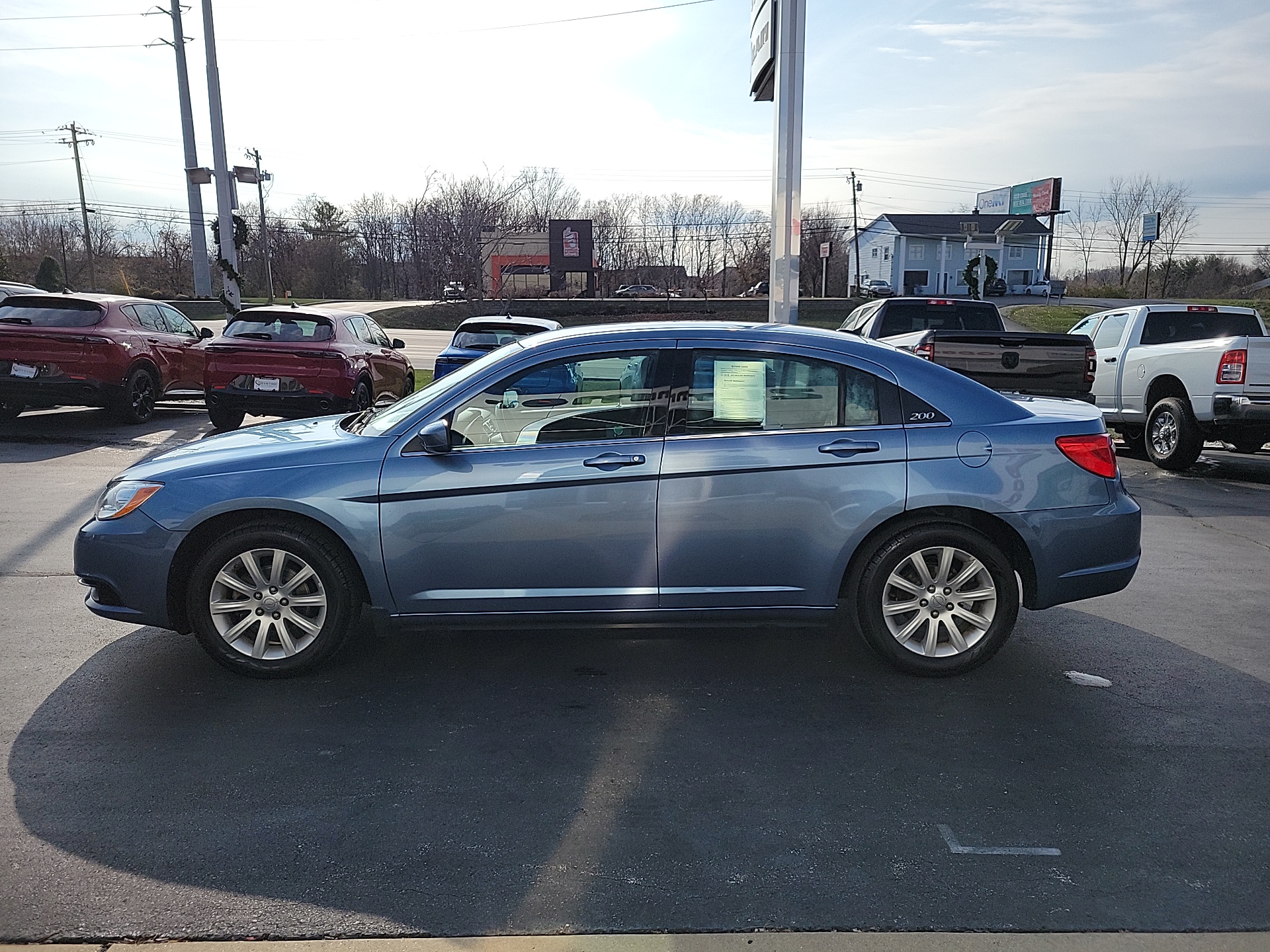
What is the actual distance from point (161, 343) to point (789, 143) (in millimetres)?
9155

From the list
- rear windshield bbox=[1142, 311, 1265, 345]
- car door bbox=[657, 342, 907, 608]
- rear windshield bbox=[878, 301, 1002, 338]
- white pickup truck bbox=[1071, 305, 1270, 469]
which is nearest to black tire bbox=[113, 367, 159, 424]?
rear windshield bbox=[878, 301, 1002, 338]

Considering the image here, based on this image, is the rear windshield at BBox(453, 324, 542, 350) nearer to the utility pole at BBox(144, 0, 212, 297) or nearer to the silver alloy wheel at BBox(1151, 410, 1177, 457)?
the silver alloy wheel at BBox(1151, 410, 1177, 457)

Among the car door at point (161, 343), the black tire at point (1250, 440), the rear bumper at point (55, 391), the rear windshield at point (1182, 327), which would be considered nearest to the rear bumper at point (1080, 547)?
the black tire at point (1250, 440)

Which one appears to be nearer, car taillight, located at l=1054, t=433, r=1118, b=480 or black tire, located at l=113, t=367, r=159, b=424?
car taillight, located at l=1054, t=433, r=1118, b=480

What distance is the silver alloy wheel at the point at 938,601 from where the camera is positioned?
182 inches

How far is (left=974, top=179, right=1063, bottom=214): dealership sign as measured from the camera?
212 feet

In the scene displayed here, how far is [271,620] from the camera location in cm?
454

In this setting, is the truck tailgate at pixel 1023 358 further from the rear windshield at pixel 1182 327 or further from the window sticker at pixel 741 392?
the window sticker at pixel 741 392

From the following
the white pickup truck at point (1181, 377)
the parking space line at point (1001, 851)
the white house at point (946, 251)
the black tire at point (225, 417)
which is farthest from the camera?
the white house at point (946, 251)

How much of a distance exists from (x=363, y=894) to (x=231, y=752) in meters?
1.23

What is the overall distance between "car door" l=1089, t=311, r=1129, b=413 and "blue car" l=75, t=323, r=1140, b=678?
8692 mm

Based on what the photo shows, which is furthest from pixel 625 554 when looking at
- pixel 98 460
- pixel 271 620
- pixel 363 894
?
pixel 98 460

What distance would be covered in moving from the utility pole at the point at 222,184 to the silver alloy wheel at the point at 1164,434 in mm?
18267

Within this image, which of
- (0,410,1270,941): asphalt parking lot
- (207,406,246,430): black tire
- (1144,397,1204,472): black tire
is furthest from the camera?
(207,406,246,430): black tire
